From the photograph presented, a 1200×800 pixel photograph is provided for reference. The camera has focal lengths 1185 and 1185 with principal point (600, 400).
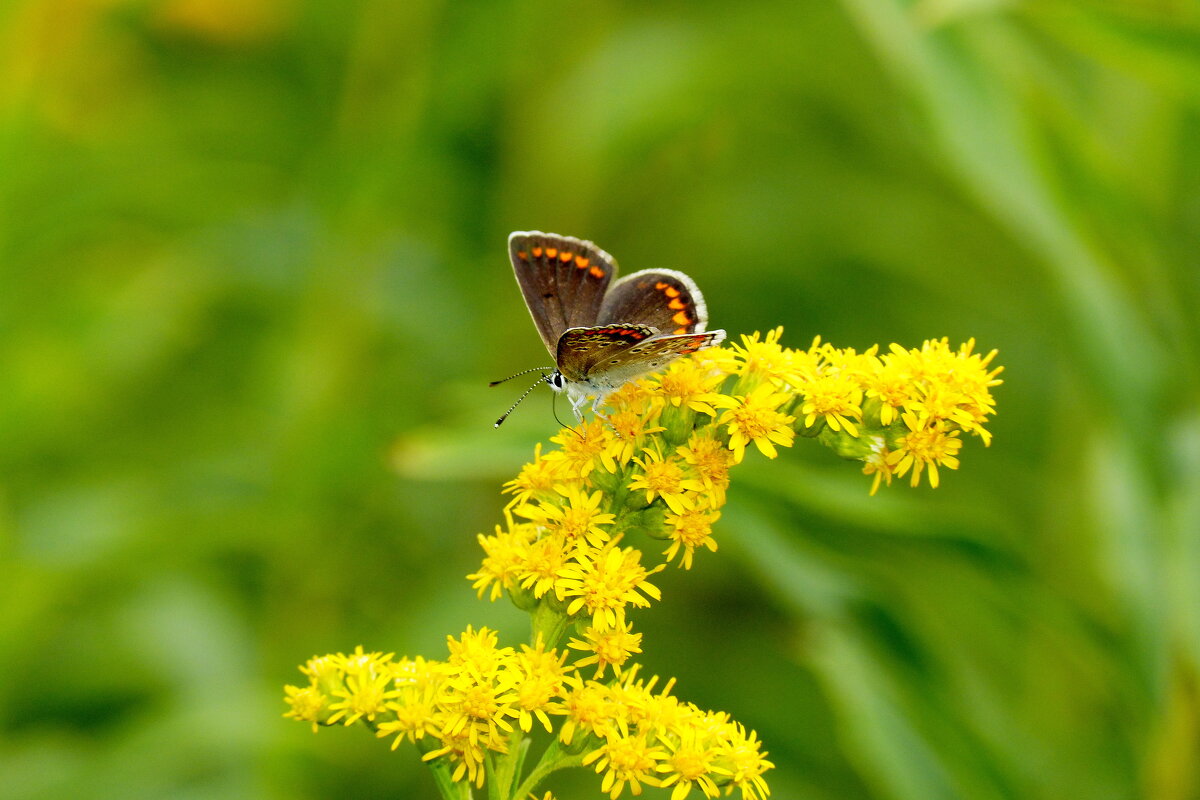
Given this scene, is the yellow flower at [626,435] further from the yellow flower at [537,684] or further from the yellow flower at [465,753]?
the yellow flower at [465,753]

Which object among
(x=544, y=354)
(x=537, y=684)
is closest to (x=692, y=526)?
(x=537, y=684)

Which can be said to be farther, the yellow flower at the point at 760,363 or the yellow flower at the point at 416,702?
the yellow flower at the point at 760,363

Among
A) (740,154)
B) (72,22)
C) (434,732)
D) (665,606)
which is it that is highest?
(740,154)

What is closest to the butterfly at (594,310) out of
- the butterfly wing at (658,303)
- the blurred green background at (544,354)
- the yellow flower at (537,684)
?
the butterfly wing at (658,303)

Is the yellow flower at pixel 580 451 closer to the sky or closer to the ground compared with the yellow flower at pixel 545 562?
closer to the sky

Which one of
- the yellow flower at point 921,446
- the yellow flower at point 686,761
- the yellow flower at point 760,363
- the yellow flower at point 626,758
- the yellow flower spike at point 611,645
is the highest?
the yellow flower at point 760,363

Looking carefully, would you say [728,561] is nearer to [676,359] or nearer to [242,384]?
[242,384]

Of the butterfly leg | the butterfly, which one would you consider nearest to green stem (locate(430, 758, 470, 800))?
the butterfly leg

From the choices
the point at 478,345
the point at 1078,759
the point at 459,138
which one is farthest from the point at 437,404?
the point at 1078,759
